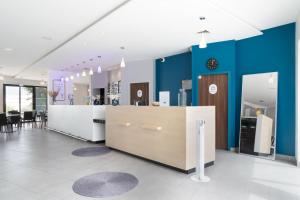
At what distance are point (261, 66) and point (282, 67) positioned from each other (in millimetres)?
480

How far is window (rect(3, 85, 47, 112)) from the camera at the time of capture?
13383mm

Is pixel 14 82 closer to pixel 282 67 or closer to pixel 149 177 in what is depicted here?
pixel 149 177

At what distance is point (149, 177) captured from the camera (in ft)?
11.7

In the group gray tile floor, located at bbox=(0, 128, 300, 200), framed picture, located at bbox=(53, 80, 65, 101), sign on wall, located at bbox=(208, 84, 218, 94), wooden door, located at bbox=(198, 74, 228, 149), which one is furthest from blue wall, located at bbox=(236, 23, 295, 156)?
framed picture, located at bbox=(53, 80, 65, 101)

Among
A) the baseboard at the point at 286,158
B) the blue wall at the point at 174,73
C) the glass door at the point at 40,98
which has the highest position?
the blue wall at the point at 174,73

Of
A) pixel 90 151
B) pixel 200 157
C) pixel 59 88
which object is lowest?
pixel 90 151

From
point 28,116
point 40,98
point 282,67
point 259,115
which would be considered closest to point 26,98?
point 40,98

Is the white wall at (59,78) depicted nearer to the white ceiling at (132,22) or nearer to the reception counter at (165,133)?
the white ceiling at (132,22)

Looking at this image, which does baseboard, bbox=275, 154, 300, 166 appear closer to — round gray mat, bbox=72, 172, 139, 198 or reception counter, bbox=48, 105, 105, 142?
round gray mat, bbox=72, 172, 139, 198

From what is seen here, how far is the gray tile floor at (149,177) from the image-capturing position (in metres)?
2.90

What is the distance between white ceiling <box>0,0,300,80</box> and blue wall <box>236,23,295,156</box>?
309mm

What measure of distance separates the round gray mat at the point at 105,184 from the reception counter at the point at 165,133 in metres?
0.86

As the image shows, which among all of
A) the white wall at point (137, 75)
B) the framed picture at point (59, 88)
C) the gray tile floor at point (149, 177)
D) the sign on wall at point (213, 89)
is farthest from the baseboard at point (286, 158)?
the framed picture at point (59, 88)

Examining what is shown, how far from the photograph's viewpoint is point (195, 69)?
20.3 feet
